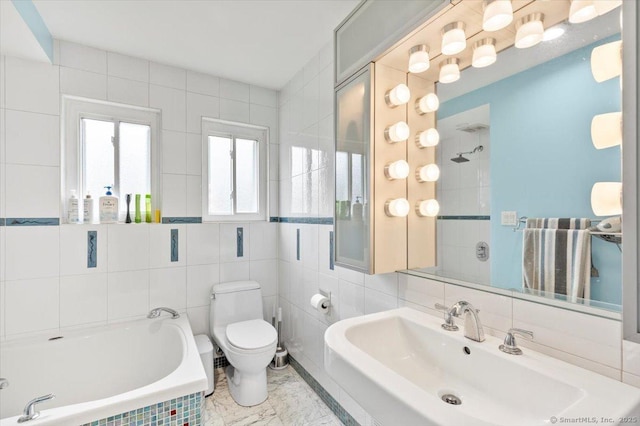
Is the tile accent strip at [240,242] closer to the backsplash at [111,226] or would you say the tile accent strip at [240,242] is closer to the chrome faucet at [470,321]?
the backsplash at [111,226]

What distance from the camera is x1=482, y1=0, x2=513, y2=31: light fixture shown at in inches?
41.0

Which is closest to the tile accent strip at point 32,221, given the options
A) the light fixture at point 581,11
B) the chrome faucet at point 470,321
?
the chrome faucet at point 470,321

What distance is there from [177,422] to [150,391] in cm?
21

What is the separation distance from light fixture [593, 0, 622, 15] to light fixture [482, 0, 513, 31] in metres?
0.24

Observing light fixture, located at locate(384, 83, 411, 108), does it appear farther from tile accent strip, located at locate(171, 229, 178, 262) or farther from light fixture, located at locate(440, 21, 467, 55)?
tile accent strip, located at locate(171, 229, 178, 262)

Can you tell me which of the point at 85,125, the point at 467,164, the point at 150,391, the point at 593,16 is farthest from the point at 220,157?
the point at 593,16

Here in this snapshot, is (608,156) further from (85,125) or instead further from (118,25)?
(85,125)

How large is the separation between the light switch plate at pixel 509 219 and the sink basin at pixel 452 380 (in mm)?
416

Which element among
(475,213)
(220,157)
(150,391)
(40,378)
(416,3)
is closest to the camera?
(416,3)

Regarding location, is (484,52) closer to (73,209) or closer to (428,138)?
(428,138)

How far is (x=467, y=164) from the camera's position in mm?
1302

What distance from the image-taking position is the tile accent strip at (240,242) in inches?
104

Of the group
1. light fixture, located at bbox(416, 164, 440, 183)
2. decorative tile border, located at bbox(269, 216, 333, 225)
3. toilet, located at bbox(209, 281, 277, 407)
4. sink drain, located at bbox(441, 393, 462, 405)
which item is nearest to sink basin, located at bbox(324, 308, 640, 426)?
sink drain, located at bbox(441, 393, 462, 405)

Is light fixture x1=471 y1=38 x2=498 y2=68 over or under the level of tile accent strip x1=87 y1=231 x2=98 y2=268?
over
